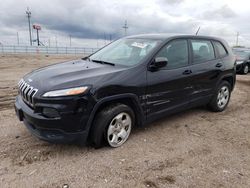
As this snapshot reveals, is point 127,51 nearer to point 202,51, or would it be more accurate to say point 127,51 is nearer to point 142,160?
point 202,51

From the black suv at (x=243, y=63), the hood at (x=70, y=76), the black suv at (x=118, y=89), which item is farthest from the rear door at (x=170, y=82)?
the black suv at (x=243, y=63)

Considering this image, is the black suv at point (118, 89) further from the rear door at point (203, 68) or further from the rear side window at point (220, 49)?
the rear side window at point (220, 49)

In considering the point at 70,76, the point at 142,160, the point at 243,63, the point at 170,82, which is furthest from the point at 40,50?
the point at 142,160

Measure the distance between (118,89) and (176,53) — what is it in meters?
1.52

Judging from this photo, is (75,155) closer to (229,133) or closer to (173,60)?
(173,60)

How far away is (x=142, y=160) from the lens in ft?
10.8

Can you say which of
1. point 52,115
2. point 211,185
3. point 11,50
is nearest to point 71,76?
point 52,115

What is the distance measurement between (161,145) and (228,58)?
119 inches

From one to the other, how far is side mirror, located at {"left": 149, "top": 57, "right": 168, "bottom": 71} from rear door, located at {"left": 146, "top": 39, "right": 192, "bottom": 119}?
3.2 inches

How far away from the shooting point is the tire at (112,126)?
3.28 meters

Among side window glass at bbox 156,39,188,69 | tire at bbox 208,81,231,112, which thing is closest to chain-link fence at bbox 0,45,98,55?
tire at bbox 208,81,231,112

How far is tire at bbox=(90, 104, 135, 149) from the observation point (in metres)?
3.28

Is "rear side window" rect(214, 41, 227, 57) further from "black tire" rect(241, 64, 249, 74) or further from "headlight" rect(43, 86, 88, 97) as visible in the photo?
"black tire" rect(241, 64, 249, 74)

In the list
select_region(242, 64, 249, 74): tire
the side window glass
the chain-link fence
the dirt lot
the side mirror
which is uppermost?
the chain-link fence
